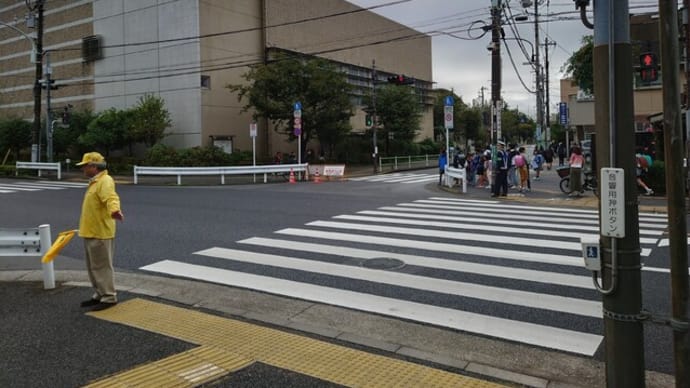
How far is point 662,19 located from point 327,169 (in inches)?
991

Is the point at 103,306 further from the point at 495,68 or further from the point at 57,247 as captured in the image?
the point at 495,68

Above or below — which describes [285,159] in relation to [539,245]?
above

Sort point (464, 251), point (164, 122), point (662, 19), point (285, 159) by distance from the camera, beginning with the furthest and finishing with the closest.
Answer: point (285, 159) → point (164, 122) → point (464, 251) → point (662, 19)

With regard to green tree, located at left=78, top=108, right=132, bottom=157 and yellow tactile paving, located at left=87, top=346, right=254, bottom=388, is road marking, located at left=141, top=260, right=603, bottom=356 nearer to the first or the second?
yellow tactile paving, located at left=87, top=346, right=254, bottom=388

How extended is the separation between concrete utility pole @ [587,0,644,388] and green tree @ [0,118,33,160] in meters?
44.5

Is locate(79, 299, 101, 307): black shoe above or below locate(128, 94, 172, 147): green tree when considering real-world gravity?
below

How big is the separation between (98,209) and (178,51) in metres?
29.5

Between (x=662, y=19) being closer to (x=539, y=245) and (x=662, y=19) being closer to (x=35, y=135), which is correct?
(x=539, y=245)

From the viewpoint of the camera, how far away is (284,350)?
4715 millimetres

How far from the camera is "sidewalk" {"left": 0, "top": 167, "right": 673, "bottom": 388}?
4.17 m

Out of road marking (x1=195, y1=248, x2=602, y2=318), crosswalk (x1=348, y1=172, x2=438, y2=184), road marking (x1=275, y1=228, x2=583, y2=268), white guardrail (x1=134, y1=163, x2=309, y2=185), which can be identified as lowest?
road marking (x1=195, y1=248, x2=602, y2=318)

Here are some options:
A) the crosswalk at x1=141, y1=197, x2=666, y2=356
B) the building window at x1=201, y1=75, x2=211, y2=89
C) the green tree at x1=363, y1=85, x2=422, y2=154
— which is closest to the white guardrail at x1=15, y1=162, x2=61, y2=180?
the building window at x1=201, y1=75, x2=211, y2=89

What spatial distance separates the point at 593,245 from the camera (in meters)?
3.47

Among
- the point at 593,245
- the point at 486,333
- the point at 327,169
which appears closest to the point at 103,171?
the point at 486,333
